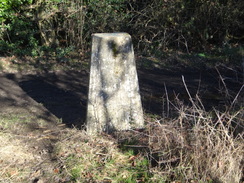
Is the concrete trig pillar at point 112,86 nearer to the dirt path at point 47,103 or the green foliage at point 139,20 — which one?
the dirt path at point 47,103

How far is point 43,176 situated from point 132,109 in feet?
5.68

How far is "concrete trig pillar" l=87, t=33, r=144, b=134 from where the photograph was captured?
16.5ft

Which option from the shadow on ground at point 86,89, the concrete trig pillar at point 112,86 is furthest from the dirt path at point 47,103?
the concrete trig pillar at point 112,86

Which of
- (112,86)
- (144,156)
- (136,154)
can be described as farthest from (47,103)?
(144,156)

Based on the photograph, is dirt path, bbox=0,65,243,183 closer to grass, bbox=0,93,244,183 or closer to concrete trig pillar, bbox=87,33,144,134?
grass, bbox=0,93,244,183

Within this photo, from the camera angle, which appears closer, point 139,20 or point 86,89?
point 86,89

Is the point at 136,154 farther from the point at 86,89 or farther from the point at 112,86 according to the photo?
the point at 86,89

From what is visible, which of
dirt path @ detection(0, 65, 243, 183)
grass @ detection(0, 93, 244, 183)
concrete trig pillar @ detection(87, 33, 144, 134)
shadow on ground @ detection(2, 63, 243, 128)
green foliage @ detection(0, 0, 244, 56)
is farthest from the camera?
green foliage @ detection(0, 0, 244, 56)

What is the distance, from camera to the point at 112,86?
5.10 metres

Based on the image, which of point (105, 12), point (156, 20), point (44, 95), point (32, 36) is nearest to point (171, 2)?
point (156, 20)

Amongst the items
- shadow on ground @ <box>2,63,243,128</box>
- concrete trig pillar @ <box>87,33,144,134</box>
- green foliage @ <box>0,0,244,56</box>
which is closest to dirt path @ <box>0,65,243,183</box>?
shadow on ground @ <box>2,63,243,128</box>

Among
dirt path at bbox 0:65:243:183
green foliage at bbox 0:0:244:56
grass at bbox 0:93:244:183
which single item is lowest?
dirt path at bbox 0:65:243:183

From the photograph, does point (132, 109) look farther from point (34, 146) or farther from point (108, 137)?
point (34, 146)

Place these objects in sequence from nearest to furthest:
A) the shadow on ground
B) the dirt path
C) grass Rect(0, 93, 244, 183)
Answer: grass Rect(0, 93, 244, 183) → the dirt path → the shadow on ground
